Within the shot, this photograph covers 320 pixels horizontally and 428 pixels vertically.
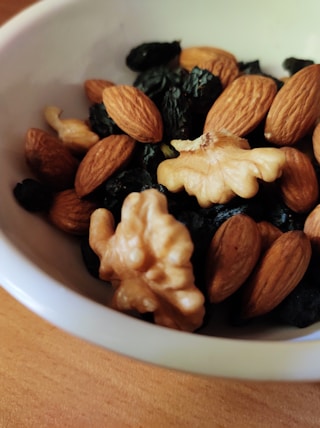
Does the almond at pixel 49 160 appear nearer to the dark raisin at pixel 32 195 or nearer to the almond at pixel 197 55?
the dark raisin at pixel 32 195

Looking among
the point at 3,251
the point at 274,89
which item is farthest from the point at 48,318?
the point at 274,89

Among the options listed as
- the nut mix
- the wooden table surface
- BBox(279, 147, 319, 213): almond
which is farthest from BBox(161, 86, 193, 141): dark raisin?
the wooden table surface

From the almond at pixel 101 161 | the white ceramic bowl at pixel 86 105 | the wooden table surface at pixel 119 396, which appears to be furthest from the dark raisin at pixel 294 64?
the wooden table surface at pixel 119 396

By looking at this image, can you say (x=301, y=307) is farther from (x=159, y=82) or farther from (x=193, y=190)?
(x=159, y=82)

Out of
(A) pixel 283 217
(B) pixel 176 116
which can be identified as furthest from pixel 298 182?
(B) pixel 176 116

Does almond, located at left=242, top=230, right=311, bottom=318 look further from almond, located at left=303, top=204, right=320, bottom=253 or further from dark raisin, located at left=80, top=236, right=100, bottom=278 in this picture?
dark raisin, located at left=80, top=236, right=100, bottom=278

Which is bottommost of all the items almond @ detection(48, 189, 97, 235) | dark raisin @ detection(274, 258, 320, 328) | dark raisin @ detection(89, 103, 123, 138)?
dark raisin @ detection(274, 258, 320, 328)
